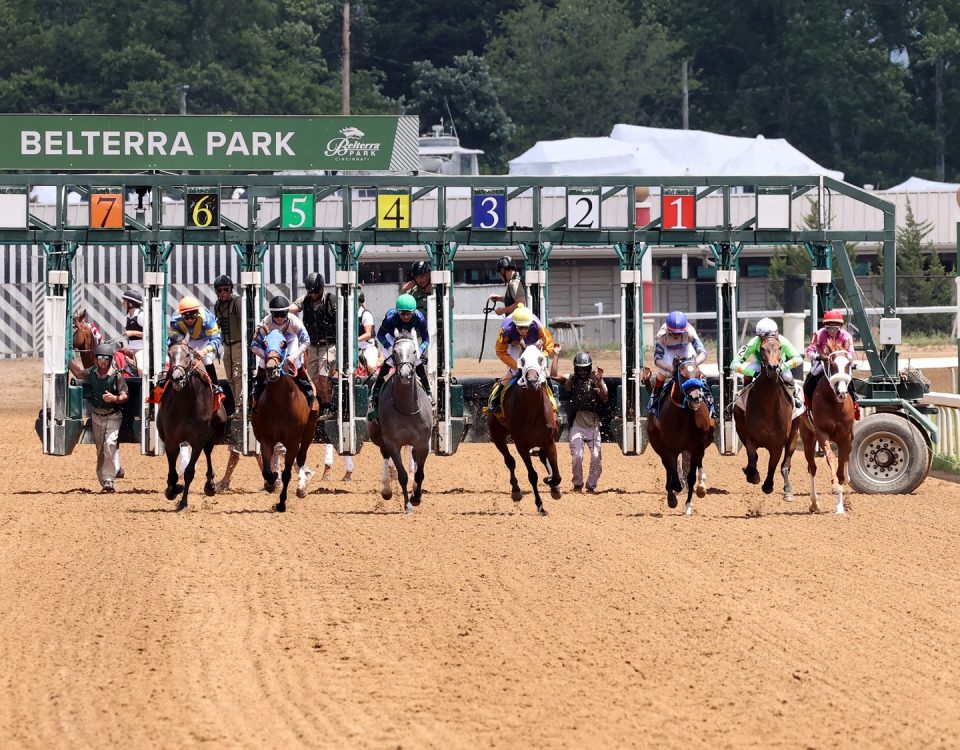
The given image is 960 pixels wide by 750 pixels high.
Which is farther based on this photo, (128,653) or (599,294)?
(599,294)

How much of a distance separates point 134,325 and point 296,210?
2.07 metres

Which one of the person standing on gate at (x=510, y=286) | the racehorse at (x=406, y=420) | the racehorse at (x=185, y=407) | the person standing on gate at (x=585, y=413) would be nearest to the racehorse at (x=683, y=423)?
the person standing on gate at (x=585, y=413)

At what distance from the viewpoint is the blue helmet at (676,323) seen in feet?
49.8

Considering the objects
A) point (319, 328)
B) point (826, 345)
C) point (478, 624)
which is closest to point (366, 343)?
point (319, 328)

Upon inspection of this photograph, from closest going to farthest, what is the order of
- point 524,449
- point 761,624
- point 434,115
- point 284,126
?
point 761,624 → point 524,449 → point 284,126 → point 434,115

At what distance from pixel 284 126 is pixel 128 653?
15070mm

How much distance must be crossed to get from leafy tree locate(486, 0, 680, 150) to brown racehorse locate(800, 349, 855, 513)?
1985 inches

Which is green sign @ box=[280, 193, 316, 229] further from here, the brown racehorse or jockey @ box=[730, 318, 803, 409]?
the brown racehorse

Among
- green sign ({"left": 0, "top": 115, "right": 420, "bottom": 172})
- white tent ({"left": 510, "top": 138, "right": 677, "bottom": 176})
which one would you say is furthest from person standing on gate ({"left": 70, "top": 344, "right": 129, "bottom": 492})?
white tent ({"left": 510, "top": 138, "right": 677, "bottom": 176})

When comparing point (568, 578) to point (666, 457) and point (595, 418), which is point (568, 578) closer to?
point (666, 457)

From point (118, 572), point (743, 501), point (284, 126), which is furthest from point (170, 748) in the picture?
point (284, 126)

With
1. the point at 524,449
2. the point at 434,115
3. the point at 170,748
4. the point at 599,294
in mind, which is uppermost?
A: the point at 434,115

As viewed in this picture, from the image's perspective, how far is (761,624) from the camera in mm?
10070

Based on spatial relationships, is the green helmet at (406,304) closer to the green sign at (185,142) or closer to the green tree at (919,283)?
the green sign at (185,142)
